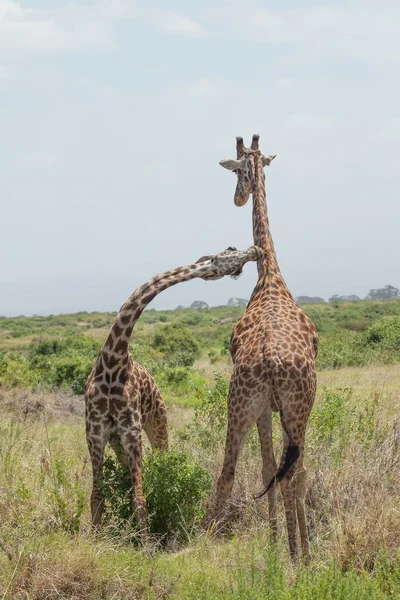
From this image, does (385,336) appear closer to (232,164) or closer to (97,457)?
(232,164)

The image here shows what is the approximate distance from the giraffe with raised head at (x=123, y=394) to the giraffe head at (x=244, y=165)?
1.48 meters

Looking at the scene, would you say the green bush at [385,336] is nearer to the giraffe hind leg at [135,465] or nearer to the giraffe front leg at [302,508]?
the giraffe front leg at [302,508]

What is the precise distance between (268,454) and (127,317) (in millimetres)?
1638

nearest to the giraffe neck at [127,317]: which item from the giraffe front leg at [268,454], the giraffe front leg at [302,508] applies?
the giraffe front leg at [268,454]

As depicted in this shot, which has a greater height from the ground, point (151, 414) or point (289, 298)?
point (289, 298)

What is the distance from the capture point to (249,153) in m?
7.67

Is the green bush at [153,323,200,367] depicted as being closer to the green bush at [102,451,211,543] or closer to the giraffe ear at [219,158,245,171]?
the giraffe ear at [219,158,245,171]

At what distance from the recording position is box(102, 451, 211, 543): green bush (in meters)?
6.44

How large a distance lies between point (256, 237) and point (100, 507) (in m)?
2.85

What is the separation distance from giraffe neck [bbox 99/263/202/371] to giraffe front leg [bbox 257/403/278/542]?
4.05 ft

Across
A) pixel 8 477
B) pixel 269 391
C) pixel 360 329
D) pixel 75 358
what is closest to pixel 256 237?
pixel 269 391

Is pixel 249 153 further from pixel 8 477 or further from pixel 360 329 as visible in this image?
pixel 360 329

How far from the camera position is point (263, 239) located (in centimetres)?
719

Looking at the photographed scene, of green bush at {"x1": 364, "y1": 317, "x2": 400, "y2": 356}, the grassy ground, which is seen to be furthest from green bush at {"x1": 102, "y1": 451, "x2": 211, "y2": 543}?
green bush at {"x1": 364, "y1": 317, "x2": 400, "y2": 356}
